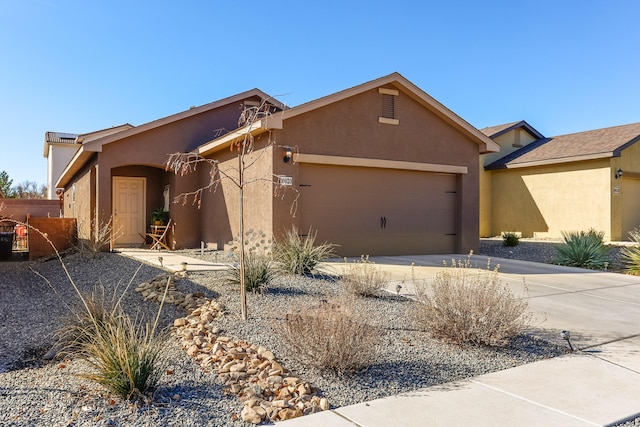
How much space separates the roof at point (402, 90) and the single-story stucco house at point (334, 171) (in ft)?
0.10

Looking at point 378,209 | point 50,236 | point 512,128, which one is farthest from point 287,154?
point 512,128

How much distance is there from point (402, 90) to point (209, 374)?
34.7ft

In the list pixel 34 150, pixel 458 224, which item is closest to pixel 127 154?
pixel 458 224

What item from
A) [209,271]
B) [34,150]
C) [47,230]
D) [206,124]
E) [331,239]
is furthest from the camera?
[34,150]

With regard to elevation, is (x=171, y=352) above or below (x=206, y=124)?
below

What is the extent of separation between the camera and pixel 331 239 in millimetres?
12180

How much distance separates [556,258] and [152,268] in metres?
10.3

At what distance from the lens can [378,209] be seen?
42.3 ft

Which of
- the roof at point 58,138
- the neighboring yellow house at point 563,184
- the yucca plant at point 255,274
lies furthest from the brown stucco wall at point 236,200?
the roof at point 58,138

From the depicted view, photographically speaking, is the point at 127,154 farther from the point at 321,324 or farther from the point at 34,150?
the point at 34,150

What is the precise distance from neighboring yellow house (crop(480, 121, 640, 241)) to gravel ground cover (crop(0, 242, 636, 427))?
13.7 meters

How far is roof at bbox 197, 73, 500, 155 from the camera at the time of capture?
11.3 metres

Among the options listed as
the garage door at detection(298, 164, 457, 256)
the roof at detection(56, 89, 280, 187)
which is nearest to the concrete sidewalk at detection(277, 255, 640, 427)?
the garage door at detection(298, 164, 457, 256)

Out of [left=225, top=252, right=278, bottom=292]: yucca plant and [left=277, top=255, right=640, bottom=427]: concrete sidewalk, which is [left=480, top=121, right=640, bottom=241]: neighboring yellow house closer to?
[left=277, top=255, right=640, bottom=427]: concrete sidewalk
